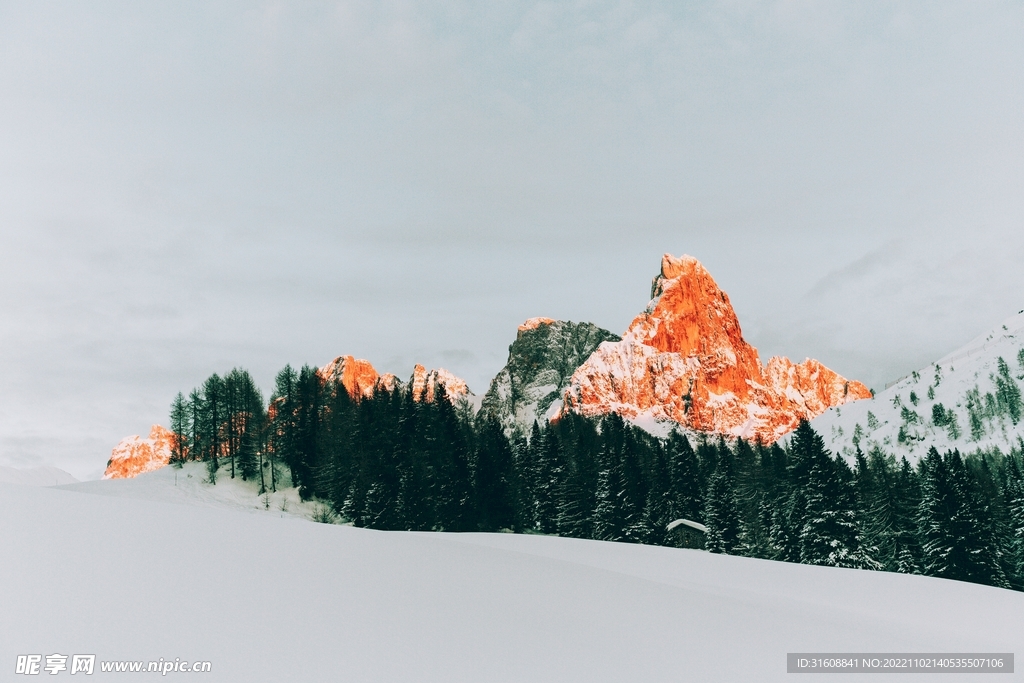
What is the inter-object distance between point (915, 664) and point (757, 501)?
55.2 meters

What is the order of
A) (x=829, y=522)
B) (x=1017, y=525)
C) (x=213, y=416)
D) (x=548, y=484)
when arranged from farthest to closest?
1. (x=213, y=416)
2. (x=548, y=484)
3. (x=1017, y=525)
4. (x=829, y=522)

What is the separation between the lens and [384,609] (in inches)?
410

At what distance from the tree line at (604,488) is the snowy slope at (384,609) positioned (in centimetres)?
3667

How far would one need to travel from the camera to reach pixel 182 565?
11.2 metres

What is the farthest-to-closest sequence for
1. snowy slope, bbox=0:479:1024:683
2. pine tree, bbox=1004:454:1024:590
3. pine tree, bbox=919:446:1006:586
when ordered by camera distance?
pine tree, bbox=1004:454:1024:590
pine tree, bbox=919:446:1006:586
snowy slope, bbox=0:479:1024:683

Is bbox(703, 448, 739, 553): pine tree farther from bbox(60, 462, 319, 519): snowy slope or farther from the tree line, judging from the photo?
bbox(60, 462, 319, 519): snowy slope

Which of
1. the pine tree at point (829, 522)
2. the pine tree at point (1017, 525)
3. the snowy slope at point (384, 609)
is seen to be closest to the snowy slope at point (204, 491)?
the pine tree at point (829, 522)

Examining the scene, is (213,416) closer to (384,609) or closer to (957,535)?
(384,609)

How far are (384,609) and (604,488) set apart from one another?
167 feet

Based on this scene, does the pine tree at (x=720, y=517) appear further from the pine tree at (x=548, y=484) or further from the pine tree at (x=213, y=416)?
the pine tree at (x=213, y=416)

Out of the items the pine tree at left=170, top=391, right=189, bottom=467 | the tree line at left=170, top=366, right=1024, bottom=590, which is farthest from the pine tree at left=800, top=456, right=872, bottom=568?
the pine tree at left=170, top=391, right=189, bottom=467

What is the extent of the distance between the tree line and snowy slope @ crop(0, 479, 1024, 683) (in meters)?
36.7

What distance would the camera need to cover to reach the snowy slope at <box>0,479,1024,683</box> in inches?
329

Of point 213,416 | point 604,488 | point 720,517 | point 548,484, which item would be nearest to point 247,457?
point 213,416
